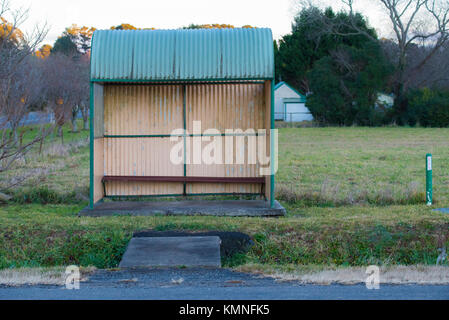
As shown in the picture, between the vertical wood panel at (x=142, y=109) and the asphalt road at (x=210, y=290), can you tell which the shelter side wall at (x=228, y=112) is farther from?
the asphalt road at (x=210, y=290)

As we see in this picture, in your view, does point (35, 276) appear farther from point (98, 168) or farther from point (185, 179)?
point (185, 179)

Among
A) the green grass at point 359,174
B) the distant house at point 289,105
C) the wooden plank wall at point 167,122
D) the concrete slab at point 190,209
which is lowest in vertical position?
the concrete slab at point 190,209

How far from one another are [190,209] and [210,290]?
5.10m

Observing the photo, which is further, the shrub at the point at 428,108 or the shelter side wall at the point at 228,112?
the shrub at the point at 428,108

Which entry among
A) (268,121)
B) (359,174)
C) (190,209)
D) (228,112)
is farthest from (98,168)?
(359,174)

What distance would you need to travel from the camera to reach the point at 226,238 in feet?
28.3

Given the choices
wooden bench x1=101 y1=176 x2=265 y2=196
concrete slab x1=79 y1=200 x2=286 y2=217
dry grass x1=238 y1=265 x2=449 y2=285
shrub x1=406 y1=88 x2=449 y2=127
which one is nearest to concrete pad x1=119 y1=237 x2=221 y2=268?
dry grass x1=238 y1=265 x2=449 y2=285

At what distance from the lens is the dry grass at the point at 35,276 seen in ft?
20.5

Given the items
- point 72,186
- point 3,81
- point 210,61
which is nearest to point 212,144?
point 210,61

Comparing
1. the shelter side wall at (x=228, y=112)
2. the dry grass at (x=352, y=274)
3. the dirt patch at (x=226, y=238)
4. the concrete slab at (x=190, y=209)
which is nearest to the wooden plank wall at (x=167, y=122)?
the shelter side wall at (x=228, y=112)

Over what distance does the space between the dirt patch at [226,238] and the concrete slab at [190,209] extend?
1.84m

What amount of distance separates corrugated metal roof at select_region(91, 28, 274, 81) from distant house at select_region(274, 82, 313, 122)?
151 feet
